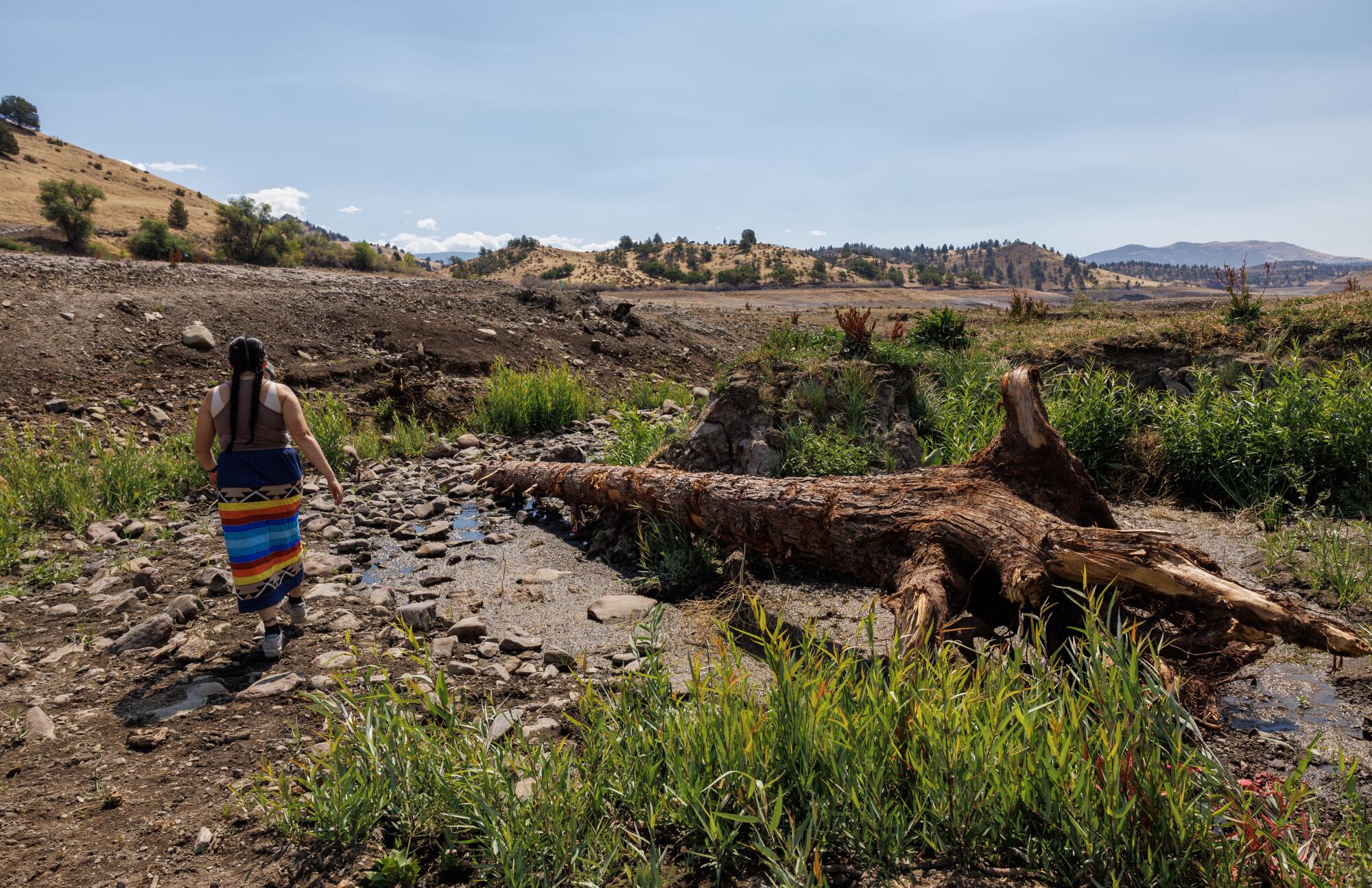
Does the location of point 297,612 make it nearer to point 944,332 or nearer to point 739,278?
point 944,332

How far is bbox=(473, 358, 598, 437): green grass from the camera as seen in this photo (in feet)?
30.1

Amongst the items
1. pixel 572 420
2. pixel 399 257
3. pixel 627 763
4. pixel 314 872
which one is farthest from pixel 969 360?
pixel 399 257

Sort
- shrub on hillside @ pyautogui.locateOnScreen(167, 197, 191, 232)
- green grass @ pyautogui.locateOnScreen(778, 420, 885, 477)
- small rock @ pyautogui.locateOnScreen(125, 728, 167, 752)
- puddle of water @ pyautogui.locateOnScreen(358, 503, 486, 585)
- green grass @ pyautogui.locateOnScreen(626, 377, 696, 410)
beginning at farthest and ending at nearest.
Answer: shrub on hillside @ pyautogui.locateOnScreen(167, 197, 191, 232), green grass @ pyautogui.locateOnScreen(626, 377, 696, 410), green grass @ pyautogui.locateOnScreen(778, 420, 885, 477), puddle of water @ pyautogui.locateOnScreen(358, 503, 486, 585), small rock @ pyautogui.locateOnScreen(125, 728, 167, 752)

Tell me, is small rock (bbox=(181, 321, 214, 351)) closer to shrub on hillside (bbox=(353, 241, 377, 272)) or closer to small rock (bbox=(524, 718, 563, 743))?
small rock (bbox=(524, 718, 563, 743))

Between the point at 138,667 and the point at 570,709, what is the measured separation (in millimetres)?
2351

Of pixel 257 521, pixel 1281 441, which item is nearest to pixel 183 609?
pixel 257 521

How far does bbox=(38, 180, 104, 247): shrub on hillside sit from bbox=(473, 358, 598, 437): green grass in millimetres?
37037

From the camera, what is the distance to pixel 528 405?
9.14 meters

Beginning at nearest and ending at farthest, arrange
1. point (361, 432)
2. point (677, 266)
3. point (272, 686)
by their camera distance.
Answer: point (272, 686)
point (361, 432)
point (677, 266)

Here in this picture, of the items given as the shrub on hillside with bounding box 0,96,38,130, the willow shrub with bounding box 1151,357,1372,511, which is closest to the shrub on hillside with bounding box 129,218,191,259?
the willow shrub with bounding box 1151,357,1372,511

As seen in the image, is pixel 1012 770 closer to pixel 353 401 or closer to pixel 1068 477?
pixel 1068 477

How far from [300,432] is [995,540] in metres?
3.78

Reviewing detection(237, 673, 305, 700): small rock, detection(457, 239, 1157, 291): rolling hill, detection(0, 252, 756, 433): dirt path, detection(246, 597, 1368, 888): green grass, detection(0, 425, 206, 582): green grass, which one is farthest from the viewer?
detection(457, 239, 1157, 291): rolling hill

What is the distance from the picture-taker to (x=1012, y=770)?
1.83 meters
